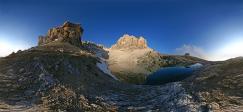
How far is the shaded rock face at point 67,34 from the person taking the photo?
150m

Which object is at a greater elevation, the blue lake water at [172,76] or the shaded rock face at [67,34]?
the shaded rock face at [67,34]

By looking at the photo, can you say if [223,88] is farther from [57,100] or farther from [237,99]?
[57,100]

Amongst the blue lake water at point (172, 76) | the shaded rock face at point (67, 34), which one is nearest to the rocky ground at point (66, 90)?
the blue lake water at point (172, 76)

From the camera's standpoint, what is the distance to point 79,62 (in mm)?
97125

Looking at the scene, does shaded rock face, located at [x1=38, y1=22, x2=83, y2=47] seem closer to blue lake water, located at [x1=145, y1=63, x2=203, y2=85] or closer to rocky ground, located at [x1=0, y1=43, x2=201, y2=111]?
blue lake water, located at [x1=145, y1=63, x2=203, y2=85]

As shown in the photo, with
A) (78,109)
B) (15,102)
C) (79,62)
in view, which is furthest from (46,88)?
(79,62)

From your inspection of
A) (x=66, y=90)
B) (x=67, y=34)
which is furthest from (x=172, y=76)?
(x=66, y=90)

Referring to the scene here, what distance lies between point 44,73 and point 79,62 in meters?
19.2

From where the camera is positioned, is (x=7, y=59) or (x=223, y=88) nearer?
(x=223, y=88)

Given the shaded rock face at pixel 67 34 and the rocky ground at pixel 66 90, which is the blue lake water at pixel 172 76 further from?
the rocky ground at pixel 66 90

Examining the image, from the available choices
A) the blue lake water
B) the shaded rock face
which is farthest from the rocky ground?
the shaded rock face

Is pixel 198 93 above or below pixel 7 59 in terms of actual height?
below

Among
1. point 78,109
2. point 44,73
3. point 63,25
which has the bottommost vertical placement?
point 78,109

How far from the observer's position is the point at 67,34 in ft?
495
